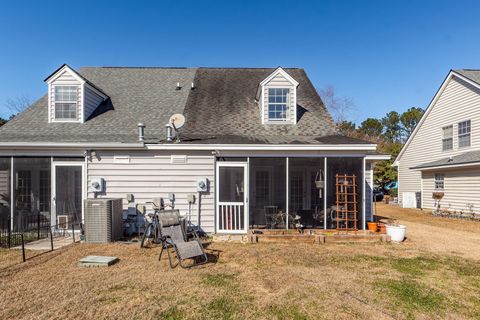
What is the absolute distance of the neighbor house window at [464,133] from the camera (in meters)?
14.6

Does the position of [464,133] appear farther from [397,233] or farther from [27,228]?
[27,228]

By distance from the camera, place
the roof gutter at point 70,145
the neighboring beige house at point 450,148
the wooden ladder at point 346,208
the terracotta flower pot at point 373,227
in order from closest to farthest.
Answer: the roof gutter at point 70,145 < the wooden ladder at point 346,208 < the terracotta flower pot at point 373,227 < the neighboring beige house at point 450,148

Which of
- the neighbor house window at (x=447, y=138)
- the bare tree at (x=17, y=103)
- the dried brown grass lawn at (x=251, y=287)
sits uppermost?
the bare tree at (x=17, y=103)

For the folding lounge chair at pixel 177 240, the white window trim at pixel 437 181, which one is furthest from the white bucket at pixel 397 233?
the white window trim at pixel 437 181

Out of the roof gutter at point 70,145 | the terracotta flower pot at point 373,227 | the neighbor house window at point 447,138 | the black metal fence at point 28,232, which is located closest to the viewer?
the black metal fence at point 28,232

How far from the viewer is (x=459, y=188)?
47.8 feet

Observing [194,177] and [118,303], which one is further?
[194,177]

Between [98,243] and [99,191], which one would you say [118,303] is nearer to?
[98,243]

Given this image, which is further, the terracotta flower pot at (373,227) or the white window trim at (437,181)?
the white window trim at (437,181)

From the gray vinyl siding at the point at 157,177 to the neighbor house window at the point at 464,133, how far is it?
46.6ft

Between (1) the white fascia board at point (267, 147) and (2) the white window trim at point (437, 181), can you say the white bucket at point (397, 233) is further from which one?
(2) the white window trim at point (437, 181)

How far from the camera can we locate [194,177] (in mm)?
8812

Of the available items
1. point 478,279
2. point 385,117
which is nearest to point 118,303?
point 478,279

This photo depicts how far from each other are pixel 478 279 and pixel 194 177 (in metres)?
7.17
